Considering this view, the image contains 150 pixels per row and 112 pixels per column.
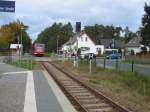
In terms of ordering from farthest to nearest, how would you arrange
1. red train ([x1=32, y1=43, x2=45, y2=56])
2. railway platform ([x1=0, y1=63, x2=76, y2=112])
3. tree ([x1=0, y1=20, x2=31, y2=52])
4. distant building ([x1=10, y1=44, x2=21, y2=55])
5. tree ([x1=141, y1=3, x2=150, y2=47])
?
1. tree ([x1=0, y1=20, x2=31, y2=52])
2. red train ([x1=32, y1=43, x2=45, y2=56])
3. tree ([x1=141, y1=3, x2=150, y2=47])
4. distant building ([x1=10, y1=44, x2=21, y2=55])
5. railway platform ([x1=0, y1=63, x2=76, y2=112])

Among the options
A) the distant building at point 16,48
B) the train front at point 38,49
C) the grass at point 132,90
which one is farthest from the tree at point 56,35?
the grass at point 132,90

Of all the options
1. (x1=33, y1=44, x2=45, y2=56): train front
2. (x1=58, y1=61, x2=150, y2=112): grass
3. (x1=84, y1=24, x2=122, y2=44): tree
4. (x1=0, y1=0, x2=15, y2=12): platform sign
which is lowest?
(x1=58, y1=61, x2=150, y2=112): grass

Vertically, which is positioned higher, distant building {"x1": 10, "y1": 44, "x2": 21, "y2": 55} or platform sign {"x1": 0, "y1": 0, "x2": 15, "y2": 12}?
platform sign {"x1": 0, "y1": 0, "x2": 15, "y2": 12}

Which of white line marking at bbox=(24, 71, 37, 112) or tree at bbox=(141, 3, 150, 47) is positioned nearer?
white line marking at bbox=(24, 71, 37, 112)

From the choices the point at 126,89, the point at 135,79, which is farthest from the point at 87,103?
the point at 135,79

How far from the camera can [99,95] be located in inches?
774

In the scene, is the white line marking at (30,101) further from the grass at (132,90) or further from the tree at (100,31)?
the tree at (100,31)

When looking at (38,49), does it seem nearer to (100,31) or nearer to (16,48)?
(16,48)

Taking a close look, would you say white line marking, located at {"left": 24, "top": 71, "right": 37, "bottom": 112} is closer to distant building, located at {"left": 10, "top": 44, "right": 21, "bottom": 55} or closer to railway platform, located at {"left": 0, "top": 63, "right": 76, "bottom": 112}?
railway platform, located at {"left": 0, "top": 63, "right": 76, "bottom": 112}

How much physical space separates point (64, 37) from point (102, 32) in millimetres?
24060

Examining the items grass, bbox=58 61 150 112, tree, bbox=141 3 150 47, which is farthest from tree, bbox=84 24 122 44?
grass, bbox=58 61 150 112

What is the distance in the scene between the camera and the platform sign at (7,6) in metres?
25.2

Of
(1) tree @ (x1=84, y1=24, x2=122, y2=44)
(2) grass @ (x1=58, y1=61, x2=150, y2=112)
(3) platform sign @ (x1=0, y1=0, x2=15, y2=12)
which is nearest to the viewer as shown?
(2) grass @ (x1=58, y1=61, x2=150, y2=112)

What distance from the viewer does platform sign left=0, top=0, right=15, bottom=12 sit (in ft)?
82.6
